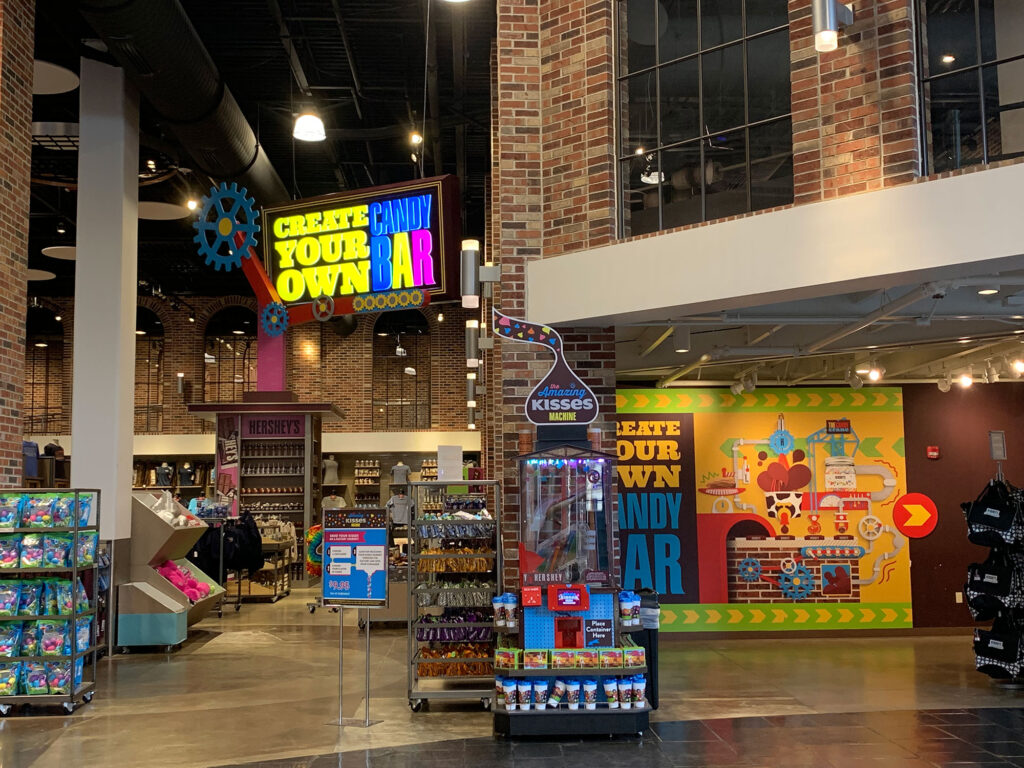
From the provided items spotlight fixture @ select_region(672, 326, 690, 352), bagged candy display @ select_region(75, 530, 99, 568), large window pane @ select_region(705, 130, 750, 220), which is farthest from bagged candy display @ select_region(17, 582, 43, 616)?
large window pane @ select_region(705, 130, 750, 220)

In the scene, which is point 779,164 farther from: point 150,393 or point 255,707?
point 150,393

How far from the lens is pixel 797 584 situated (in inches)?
451

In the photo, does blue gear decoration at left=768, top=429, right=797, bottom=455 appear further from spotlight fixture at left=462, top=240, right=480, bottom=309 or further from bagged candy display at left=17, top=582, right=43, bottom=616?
bagged candy display at left=17, top=582, right=43, bottom=616

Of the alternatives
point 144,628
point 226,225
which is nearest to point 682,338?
point 226,225

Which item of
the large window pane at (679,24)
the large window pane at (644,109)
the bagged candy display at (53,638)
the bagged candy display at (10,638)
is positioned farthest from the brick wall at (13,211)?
the large window pane at (644,109)

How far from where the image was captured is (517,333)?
24.4ft

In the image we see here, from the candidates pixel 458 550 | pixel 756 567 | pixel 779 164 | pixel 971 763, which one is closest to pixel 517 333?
pixel 458 550

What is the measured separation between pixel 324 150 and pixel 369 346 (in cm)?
1076

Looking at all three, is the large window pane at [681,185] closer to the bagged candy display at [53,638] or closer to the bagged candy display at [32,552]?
the bagged candy display at [32,552]

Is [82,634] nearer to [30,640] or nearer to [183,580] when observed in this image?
[30,640]

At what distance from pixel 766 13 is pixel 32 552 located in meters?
8.25

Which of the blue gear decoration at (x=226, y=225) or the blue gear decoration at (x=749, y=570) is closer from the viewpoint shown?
the blue gear decoration at (x=226, y=225)

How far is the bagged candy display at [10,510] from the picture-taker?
7.81 m

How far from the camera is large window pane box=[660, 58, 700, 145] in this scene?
10.8 meters
